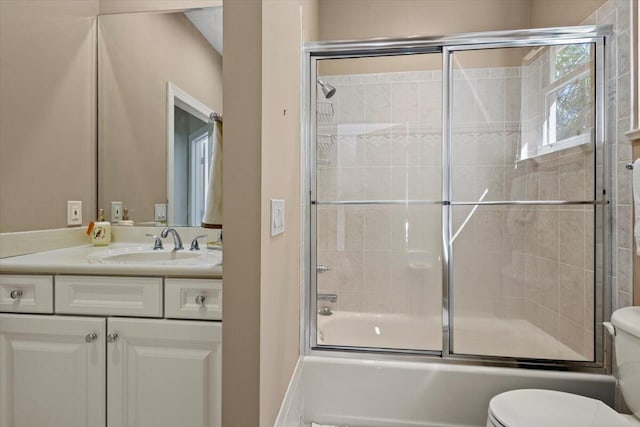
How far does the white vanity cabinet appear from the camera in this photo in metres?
1.19

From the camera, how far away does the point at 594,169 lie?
5.66 feet

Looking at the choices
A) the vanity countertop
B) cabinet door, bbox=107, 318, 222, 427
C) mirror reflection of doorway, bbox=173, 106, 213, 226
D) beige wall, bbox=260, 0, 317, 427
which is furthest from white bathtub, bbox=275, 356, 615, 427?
mirror reflection of doorway, bbox=173, 106, 213, 226

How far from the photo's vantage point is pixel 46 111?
5.43 feet

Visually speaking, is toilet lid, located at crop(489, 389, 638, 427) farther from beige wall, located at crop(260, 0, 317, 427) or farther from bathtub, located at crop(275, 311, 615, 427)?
beige wall, located at crop(260, 0, 317, 427)

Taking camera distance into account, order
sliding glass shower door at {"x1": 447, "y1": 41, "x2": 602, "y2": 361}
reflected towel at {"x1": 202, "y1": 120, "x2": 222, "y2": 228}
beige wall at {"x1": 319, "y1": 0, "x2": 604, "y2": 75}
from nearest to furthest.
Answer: reflected towel at {"x1": 202, "y1": 120, "x2": 222, "y2": 228} → sliding glass shower door at {"x1": 447, "y1": 41, "x2": 602, "y2": 361} → beige wall at {"x1": 319, "y1": 0, "x2": 604, "y2": 75}

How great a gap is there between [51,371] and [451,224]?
6.06 feet

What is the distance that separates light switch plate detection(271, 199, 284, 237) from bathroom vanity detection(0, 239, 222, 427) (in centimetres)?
24

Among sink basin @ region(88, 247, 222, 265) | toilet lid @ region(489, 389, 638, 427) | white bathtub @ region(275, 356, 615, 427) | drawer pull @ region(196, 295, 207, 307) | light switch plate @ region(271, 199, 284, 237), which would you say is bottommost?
white bathtub @ region(275, 356, 615, 427)

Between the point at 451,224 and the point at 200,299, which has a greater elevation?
the point at 451,224

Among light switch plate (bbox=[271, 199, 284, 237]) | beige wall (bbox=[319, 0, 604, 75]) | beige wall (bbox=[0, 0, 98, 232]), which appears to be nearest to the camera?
light switch plate (bbox=[271, 199, 284, 237])

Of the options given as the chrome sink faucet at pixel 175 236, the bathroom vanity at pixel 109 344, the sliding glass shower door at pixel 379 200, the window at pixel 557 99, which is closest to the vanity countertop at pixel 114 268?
the bathroom vanity at pixel 109 344

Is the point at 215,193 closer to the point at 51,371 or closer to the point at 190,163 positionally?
the point at 190,163

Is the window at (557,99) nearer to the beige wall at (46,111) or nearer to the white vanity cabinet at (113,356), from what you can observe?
the white vanity cabinet at (113,356)

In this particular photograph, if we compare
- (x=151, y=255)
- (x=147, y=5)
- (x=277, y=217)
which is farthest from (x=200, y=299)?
(x=147, y=5)
